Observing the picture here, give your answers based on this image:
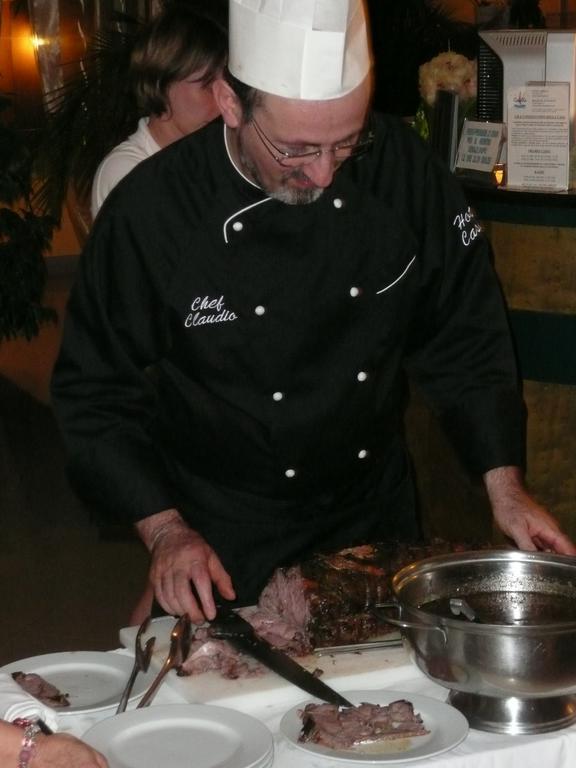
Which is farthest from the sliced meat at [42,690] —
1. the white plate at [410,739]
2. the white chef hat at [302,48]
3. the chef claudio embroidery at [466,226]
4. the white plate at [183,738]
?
the chef claudio embroidery at [466,226]

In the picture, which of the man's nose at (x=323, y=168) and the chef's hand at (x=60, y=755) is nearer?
the chef's hand at (x=60, y=755)

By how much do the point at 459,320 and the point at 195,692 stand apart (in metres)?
0.87

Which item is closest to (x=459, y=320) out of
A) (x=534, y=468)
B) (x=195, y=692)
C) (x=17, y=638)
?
(x=195, y=692)

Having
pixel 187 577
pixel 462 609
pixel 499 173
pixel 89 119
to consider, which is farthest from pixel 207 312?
pixel 89 119

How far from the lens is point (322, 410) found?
2137 mm

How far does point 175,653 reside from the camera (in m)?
1.67

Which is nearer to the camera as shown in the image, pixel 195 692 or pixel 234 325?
pixel 195 692

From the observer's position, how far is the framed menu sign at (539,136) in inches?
154

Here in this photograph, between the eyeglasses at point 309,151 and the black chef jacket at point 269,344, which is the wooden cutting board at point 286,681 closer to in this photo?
the black chef jacket at point 269,344

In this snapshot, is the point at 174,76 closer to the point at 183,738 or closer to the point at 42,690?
the point at 42,690

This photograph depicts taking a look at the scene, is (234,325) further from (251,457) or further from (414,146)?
(414,146)

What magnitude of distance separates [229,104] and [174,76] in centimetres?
137

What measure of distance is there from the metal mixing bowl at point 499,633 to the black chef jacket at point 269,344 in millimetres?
457

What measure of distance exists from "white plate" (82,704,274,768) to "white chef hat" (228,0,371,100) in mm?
Answer: 881
